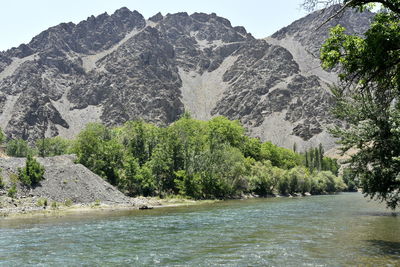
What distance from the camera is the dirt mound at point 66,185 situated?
167ft

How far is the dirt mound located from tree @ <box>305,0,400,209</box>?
39889 mm

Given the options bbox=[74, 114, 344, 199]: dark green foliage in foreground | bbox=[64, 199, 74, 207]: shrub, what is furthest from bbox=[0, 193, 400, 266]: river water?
bbox=[74, 114, 344, 199]: dark green foliage in foreground

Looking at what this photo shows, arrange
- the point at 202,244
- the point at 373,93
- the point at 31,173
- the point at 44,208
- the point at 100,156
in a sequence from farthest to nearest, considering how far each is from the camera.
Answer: the point at 100,156, the point at 31,173, the point at 44,208, the point at 202,244, the point at 373,93

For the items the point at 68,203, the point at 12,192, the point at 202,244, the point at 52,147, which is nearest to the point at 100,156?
the point at 68,203

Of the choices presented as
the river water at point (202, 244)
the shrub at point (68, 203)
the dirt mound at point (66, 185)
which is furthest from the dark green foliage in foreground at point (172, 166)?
the river water at point (202, 244)

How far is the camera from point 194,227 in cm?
3128

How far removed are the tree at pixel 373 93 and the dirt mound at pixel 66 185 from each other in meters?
39.9

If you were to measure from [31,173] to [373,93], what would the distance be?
153ft

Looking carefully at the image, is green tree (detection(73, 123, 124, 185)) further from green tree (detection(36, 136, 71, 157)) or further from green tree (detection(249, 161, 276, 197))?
green tree (detection(36, 136, 71, 157))

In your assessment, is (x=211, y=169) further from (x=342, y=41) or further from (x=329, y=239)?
(x=342, y=41)

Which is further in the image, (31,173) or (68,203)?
(31,173)

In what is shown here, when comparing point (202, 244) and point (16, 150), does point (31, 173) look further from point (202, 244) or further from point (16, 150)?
point (16, 150)

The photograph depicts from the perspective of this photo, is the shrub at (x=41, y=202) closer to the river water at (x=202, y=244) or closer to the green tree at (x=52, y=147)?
the river water at (x=202, y=244)

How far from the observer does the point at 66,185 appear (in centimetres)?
5484
